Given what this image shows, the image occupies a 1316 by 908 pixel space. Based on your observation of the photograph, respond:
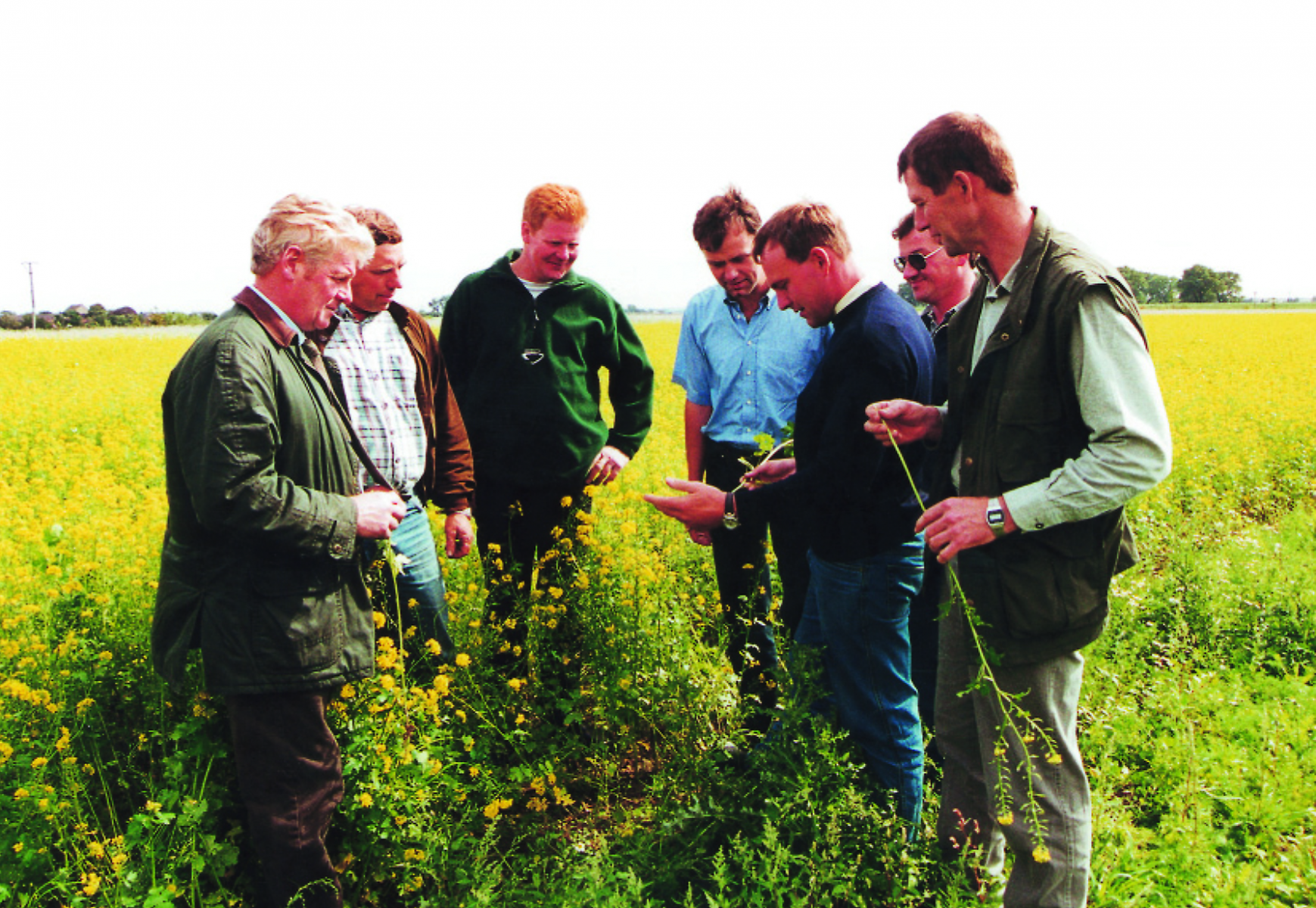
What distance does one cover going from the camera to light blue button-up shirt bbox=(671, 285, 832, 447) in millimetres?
3564

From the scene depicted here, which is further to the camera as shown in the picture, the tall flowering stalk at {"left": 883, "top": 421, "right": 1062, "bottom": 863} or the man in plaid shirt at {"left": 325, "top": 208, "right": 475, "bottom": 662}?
the man in plaid shirt at {"left": 325, "top": 208, "right": 475, "bottom": 662}

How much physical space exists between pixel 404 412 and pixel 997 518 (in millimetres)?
2191

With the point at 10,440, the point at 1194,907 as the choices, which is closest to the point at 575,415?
the point at 1194,907

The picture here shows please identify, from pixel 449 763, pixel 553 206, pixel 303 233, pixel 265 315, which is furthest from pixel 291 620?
pixel 553 206

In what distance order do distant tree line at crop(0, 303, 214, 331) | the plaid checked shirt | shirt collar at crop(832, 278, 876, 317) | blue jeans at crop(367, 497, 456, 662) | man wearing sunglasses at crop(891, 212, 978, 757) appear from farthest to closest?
distant tree line at crop(0, 303, 214, 331) < man wearing sunglasses at crop(891, 212, 978, 757) < blue jeans at crop(367, 497, 456, 662) < the plaid checked shirt < shirt collar at crop(832, 278, 876, 317)

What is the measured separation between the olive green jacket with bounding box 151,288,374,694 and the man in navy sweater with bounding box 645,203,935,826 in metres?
1.34

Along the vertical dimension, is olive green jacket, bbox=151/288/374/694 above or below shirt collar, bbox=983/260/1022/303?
below

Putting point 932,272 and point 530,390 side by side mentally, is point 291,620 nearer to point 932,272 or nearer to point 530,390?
point 530,390

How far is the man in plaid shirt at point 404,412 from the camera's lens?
3.07 m

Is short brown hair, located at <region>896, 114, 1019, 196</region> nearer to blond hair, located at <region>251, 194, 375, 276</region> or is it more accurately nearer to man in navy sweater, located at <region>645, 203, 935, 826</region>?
man in navy sweater, located at <region>645, 203, 935, 826</region>

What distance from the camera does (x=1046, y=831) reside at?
2.14m

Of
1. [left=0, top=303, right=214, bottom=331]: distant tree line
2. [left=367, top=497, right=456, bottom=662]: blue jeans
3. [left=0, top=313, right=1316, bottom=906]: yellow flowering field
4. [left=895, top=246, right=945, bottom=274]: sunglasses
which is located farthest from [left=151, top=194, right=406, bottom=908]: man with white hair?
[left=0, top=303, right=214, bottom=331]: distant tree line

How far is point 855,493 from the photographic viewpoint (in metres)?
2.63

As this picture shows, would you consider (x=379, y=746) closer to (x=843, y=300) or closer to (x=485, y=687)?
(x=485, y=687)
